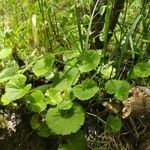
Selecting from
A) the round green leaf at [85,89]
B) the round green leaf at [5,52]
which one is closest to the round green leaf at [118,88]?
the round green leaf at [85,89]

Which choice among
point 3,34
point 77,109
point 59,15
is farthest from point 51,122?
point 59,15

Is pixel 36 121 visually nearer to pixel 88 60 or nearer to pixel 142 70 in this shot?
pixel 88 60

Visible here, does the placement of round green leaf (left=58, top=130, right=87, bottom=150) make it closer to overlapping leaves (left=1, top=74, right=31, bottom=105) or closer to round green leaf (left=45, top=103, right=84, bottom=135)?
round green leaf (left=45, top=103, right=84, bottom=135)

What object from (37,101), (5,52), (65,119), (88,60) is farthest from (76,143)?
(5,52)

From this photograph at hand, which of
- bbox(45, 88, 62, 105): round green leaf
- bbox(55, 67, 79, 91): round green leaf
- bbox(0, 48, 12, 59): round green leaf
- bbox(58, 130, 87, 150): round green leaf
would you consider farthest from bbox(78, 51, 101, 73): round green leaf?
bbox(0, 48, 12, 59): round green leaf

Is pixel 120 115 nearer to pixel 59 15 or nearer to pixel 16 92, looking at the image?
pixel 16 92
